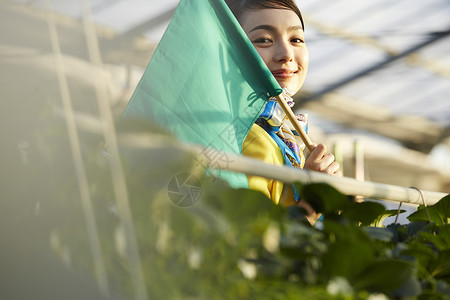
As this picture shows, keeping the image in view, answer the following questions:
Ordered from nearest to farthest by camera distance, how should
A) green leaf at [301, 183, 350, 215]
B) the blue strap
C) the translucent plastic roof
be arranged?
1. green leaf at [301, 183, 350, 215]
2. the blue strap
3. the translucent plastic roof

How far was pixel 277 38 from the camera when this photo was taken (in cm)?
121

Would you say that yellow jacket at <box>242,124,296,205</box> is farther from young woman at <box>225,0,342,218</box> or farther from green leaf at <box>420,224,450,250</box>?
green leaf at <box>420,224,450,250</box>

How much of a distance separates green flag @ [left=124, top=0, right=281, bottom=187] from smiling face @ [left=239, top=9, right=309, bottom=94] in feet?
0.84

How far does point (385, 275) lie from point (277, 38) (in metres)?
0.86

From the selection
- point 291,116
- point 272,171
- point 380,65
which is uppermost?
point 380,65

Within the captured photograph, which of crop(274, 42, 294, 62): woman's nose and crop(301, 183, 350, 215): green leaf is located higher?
crop(274, 42, 294, 62): woman's nose

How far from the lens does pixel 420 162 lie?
345 inches

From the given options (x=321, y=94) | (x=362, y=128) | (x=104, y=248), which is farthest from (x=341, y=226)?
(x=362, y=128)

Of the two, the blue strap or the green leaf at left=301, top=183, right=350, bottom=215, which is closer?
the green leaf at left=301, top=183, right=350, bottom=215

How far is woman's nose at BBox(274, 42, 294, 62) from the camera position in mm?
1195

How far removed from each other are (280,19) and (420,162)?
8.08 m

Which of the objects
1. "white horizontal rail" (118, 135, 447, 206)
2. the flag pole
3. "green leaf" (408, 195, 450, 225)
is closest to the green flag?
the flag pole

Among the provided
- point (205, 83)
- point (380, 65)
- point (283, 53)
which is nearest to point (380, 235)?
point (205, 83)

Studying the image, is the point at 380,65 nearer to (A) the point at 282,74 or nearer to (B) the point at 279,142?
(A) the point at 282,74
